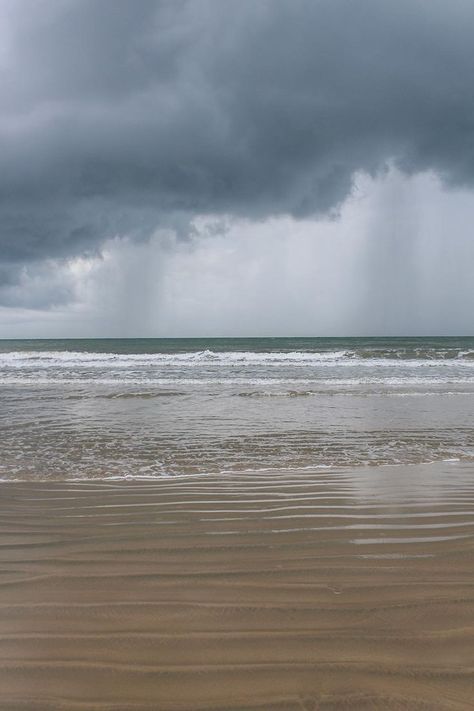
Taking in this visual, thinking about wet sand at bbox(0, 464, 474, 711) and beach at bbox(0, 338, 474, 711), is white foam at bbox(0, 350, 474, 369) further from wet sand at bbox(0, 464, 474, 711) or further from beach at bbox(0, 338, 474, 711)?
wet sand at bbox(0, 464, 474, 711)

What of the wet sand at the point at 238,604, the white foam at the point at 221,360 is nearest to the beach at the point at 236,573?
the wet sand at the point at 238,604

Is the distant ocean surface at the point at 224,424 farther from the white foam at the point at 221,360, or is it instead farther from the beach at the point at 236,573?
the white foam at the point at 221,360

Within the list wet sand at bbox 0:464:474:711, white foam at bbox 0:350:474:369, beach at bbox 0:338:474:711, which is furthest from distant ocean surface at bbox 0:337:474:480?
white foam at bbox 0:350:474:369

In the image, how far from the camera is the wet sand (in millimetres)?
2184

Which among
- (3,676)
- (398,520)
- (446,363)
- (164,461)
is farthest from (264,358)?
(3,676)

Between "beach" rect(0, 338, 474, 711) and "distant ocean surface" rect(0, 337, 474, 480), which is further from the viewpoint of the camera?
"distant ocean surface" rect(0, 337, 474, 480)

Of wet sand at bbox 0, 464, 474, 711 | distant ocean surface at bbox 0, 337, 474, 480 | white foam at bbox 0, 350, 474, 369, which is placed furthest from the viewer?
white foam at bbox 0, 350, 474, 369

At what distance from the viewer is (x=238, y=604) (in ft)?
9.59

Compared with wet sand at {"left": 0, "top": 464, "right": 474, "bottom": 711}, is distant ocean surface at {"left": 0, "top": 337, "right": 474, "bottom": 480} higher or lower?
lower

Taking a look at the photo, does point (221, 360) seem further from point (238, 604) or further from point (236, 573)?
point (238, 604)

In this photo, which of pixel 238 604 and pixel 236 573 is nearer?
pixel 238 604

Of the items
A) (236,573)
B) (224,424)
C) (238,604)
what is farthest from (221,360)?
(238,604)

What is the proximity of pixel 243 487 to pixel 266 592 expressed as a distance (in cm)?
279

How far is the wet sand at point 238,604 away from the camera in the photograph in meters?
2.18
